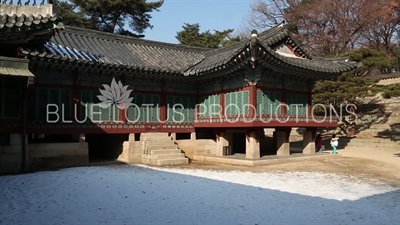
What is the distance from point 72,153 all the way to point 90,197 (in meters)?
6.72

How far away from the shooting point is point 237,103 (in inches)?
672

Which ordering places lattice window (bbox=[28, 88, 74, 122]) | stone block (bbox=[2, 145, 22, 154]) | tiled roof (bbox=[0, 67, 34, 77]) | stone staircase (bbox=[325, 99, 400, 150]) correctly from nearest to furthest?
tiled roof (bbox=[0, 67, 34, 77]) < stone block (bbox=[2, 145, 22, 154]) < lattice window (bbox=[28, 88, 74, 122]) < stone staircase (bbox=[325, 99, 400, 150])

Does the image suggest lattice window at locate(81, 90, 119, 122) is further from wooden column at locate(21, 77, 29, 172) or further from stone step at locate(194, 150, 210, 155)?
stone step at locate(194, 150, 210, 155)

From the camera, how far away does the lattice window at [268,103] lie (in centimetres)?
1662

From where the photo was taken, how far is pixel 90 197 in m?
8.61

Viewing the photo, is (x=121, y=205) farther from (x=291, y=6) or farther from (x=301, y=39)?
(x=291, y=6)

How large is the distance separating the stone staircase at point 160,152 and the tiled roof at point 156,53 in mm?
3559

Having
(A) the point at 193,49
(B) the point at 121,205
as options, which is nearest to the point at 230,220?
(B) the point at 121,205

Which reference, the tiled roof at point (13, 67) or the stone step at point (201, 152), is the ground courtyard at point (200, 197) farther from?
the stone step at point (201, 152)

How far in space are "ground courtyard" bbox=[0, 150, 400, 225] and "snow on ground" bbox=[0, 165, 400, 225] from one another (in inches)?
0.8

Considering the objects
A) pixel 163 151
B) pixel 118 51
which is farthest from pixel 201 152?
pixel 118 51

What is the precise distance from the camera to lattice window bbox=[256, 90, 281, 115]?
1662 centimetres

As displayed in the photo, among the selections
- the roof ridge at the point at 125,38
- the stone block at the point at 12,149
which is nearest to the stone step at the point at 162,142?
the stone block at the point at 12,149

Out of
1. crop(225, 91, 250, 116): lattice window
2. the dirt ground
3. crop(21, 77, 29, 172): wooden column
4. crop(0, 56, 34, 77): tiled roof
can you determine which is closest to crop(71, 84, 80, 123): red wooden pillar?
crop(21, 77, 29, 172): wooden column
